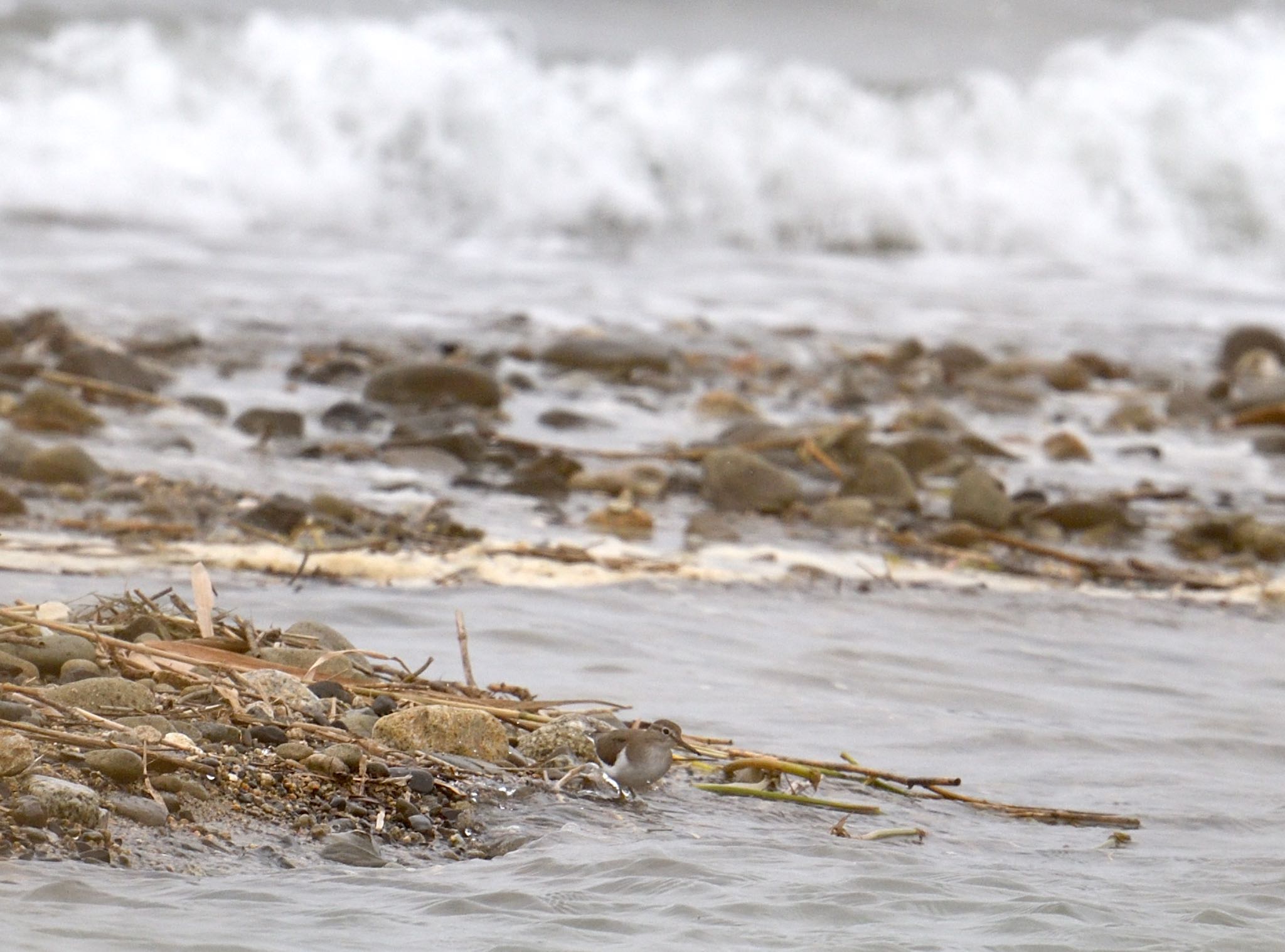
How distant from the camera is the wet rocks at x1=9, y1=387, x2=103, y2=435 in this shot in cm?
701

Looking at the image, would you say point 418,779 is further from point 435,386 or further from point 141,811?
point 435,386

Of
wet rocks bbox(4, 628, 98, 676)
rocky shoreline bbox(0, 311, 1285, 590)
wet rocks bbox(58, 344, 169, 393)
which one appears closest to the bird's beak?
wet rocks bbox(4, 628, 98, 676)

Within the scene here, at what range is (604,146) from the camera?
1666cm

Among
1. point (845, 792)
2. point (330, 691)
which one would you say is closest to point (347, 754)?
point (330, 691)

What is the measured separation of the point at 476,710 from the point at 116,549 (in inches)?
84.9

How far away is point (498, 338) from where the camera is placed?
10672 millimetres

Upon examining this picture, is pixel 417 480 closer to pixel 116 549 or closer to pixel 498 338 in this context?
pixel 116 549

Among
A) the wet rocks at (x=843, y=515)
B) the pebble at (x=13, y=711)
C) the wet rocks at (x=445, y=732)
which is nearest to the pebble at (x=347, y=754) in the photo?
the wet rocks at (x=445, y=732)

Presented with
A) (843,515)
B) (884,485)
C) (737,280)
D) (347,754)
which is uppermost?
(737,280)

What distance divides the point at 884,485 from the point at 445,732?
3903 mm

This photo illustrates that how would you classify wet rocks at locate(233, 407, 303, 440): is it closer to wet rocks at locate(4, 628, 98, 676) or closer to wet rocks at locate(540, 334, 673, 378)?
wet rocks at locate(540, 334, 673, 378)

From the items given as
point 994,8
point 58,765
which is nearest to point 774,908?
point 58,765

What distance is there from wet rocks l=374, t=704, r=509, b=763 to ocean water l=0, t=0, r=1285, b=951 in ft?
0.73

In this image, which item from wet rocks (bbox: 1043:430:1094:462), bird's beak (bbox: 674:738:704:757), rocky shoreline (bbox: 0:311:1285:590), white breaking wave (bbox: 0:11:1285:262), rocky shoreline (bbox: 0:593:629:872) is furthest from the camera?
white breaking wave (bbox: 0:11:1285:262)
